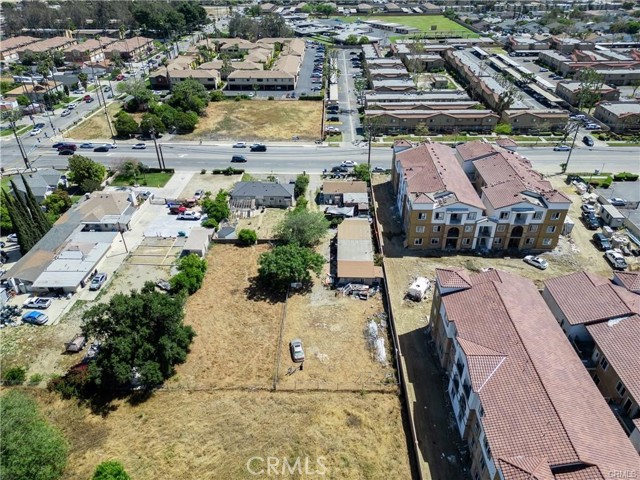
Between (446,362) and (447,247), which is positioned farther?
(447,247)

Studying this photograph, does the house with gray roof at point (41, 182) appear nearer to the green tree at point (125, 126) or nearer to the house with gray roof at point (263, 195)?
the green tree at point (125, 126)

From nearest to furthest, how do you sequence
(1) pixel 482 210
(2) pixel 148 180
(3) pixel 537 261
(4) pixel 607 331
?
1. (4) pixel 607 331
2. (1) pixel 482 210
3. (3) pixel 537 261
4. (2) pixel 148 180

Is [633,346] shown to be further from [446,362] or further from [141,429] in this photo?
[141,429]

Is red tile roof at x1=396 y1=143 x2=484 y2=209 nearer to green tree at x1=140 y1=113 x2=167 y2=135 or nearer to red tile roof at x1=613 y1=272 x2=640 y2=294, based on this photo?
red tile roof at x1=613 y1=272 x2=640 y2=294

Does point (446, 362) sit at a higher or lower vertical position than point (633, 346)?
lower

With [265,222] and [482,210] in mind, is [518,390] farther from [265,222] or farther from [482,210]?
[265,222]

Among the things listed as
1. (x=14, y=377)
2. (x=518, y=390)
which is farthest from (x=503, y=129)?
(x=14, y=377)


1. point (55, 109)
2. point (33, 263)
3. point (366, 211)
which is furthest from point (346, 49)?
point (33, 263)

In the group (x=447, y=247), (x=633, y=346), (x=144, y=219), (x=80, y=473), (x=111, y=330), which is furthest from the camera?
(x=144, y=219)
